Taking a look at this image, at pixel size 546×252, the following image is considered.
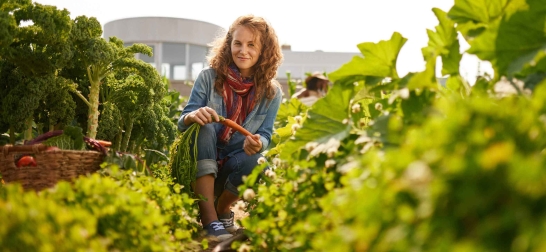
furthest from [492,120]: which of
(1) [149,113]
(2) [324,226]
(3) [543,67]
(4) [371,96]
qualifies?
(1) [149,113]

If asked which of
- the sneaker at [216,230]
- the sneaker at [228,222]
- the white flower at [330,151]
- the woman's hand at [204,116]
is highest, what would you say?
the white flower at [330,151]

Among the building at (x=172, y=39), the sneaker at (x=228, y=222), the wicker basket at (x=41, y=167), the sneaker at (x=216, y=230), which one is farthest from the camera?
the building at (x=172, y=39)

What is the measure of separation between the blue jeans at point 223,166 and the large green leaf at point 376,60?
1194 mm

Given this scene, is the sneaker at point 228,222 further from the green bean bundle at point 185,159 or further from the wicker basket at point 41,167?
the wicker basket at point 41,167

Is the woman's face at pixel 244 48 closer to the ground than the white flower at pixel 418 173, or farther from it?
farther from it

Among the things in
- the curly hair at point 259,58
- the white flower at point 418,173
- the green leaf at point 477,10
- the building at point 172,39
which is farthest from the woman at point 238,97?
the building at point 172,39

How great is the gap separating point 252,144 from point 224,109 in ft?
1.32

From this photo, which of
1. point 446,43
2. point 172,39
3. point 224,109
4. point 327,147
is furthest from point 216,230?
point 172,39

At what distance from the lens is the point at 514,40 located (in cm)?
131

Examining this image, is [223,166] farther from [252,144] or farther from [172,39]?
[172,39]

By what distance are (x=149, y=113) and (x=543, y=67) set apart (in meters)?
3.76

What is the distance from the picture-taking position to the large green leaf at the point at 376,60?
5.02 feet

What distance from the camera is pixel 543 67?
1.22 metres

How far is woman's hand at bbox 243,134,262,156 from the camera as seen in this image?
2660 mm
